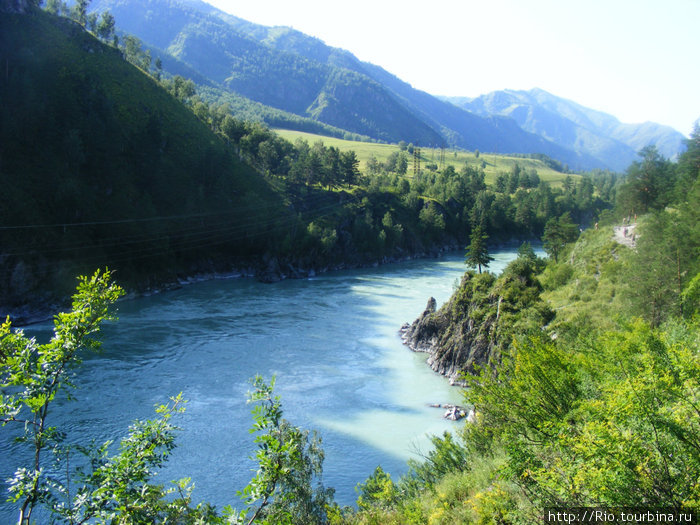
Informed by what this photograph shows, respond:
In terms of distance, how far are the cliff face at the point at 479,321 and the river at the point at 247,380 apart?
7.19ft

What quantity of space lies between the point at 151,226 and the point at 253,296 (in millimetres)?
22203

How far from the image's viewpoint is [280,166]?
111 meters

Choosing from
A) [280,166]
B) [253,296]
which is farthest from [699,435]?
[280,166]

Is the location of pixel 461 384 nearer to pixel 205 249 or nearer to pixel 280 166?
pixel 205 249

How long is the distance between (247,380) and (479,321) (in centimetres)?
2179

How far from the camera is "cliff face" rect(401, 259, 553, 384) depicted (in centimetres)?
3712

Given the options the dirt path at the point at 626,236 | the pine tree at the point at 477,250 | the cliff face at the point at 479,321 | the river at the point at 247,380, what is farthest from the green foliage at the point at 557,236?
the cliff face at the point at 479,321

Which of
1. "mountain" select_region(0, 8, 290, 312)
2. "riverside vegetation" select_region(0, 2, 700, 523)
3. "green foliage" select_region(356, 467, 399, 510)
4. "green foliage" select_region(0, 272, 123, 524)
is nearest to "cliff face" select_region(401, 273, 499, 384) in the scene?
"riverside vegetation" select_region(0, 2, 700, 523)

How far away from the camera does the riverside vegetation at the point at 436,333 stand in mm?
8039

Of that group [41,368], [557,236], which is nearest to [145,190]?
[557,236]

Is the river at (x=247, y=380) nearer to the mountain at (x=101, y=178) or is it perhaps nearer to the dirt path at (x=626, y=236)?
the mountain at (x=101, y=178)

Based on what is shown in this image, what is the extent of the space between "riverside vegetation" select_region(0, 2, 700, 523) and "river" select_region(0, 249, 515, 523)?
2.43 meters

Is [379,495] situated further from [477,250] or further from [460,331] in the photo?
[477,250]

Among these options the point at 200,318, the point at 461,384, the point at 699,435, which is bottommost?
the point at 200,318
